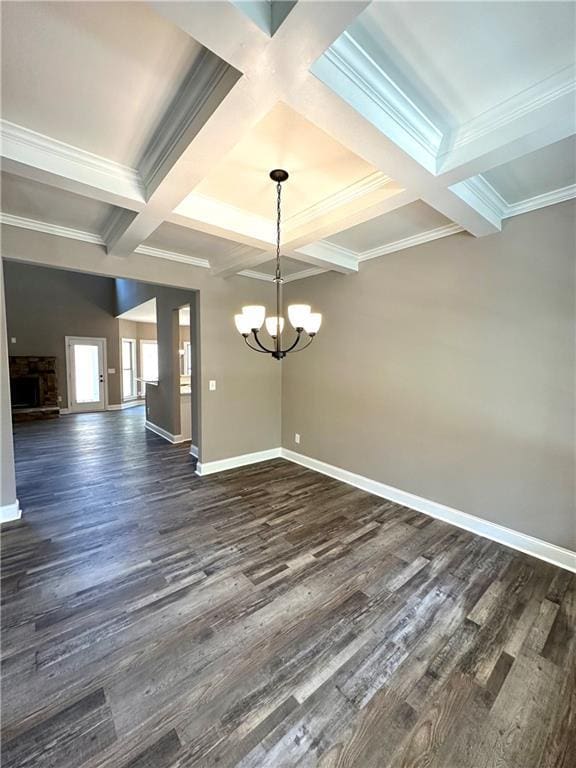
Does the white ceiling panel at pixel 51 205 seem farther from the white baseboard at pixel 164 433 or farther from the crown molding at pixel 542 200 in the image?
the white baseboard at pixel 164 433

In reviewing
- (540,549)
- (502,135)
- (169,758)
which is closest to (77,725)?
(169,758)

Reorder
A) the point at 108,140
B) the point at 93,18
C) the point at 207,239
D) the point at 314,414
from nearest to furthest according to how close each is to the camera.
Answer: the point at 93,18 → the point at 108,140 → the point at 207,239 → the point at 314,414

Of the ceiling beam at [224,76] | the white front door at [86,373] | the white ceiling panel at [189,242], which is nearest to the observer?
the ceiling beam at [224,76]

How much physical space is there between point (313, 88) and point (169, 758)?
2.78 m

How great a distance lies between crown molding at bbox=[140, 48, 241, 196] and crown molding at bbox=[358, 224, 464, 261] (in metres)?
2.36

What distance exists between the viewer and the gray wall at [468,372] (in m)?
2.45

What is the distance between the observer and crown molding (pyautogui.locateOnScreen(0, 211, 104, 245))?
9.21ft

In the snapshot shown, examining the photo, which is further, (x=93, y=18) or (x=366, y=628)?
(x=366, y=628)

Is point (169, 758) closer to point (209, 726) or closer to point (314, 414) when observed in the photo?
point (209, 726)

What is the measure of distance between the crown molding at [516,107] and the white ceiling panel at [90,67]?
4.64 feet

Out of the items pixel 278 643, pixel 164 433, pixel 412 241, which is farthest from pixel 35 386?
pixel 412 241

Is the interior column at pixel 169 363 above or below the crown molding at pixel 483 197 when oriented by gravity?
below

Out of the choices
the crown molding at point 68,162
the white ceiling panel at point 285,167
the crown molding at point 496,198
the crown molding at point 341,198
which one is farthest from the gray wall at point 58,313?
the crown molding at point 496,198

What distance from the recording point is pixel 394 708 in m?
1.43
